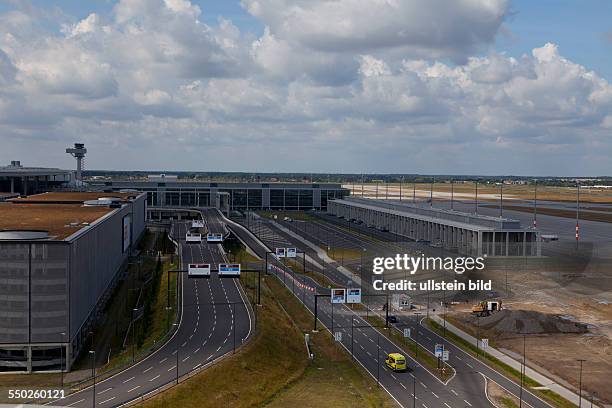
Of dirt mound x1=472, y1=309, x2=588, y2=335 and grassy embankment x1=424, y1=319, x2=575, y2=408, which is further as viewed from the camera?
dirt mound x1=472, y1=309, x2=588, y2=335

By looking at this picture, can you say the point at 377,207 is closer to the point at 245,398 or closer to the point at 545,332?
the point at 545,332

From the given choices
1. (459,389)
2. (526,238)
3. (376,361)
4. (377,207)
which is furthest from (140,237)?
(459,389)

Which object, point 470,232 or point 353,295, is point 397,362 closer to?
point 353,295

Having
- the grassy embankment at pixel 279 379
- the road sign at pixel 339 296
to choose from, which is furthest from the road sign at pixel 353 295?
the grassy embankment at pixel 279 379

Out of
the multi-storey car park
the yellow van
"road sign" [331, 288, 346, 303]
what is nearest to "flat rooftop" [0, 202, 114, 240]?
the multi-storey car park

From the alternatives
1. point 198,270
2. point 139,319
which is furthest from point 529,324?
point 139,319

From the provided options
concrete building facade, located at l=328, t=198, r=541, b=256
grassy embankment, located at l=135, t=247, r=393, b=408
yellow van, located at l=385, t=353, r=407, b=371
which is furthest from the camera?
concrete building facade, located at l=328, t=198, r=541, b=256

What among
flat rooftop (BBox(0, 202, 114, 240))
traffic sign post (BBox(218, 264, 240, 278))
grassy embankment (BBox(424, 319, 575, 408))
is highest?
flat rooftop (BBox(0, 202, 114, 240))

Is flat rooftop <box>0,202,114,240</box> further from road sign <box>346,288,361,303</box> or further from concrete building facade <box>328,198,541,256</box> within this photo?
concrete building facade <box>328,198,541,256</box>
